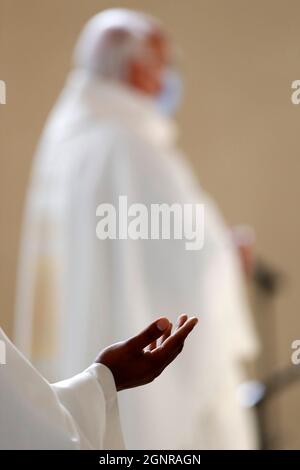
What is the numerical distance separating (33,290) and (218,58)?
2.35m

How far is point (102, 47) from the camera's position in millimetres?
3049

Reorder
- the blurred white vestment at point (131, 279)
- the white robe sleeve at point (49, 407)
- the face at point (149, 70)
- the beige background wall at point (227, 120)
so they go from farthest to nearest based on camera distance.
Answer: the beige background wall at point (227, 120) → the face at point (149, 70) → the blurred white vestment at point (131, 279) → the white robe sleeve at point (49, 407)

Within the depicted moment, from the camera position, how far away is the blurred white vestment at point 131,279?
8.65 ft

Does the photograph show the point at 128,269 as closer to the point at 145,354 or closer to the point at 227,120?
the point at 145,354

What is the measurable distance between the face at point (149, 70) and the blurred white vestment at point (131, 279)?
0.20ft

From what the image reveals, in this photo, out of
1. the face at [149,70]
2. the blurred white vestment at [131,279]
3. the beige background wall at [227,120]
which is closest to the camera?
the blurred white vestment at [131,279]

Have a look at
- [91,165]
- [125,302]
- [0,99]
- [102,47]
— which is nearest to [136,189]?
[91,165]

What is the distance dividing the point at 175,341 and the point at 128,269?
1743 mm

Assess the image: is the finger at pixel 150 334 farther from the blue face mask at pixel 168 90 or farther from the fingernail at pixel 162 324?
the blue face mask at pixel 168 90

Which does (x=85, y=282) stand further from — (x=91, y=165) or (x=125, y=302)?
(x=91, y=165)

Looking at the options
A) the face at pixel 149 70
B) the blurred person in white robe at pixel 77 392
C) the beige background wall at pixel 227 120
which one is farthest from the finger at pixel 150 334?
the beige background wall at pixel 227 120

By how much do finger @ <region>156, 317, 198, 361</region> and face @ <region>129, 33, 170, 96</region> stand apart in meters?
2.12

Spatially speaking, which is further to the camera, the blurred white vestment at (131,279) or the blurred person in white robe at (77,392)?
the blurred white vestment at (131,279)

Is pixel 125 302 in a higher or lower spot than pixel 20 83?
lower
